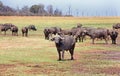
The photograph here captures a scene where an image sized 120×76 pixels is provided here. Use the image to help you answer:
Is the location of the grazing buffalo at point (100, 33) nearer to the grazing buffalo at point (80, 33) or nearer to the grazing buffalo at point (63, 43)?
the grazing buffalo at point (80, 33)

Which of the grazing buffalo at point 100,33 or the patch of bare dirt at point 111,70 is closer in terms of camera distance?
the patch of bare dirt at point 111,70

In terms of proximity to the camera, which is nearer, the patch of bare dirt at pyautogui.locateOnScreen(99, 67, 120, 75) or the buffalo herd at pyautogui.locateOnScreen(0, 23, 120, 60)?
the patch of bare dirt at pyautogui.locateOnScreen(99, 67, 120, 75)

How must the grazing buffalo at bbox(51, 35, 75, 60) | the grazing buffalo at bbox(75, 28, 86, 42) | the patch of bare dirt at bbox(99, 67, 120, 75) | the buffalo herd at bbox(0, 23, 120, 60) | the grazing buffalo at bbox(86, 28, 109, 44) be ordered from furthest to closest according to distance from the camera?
the grazing buffalo at bbox(75, 28, 86, 42)
the grazing buffalo at bbox(86, 28, 109, 44)
the buffalo herd at bbox(0, 23, 120, 60)
the grazing buffalo at bbox(51, 35, 75, 60)
the patch of bare dirt at bbox(99, 67, 120, 75)

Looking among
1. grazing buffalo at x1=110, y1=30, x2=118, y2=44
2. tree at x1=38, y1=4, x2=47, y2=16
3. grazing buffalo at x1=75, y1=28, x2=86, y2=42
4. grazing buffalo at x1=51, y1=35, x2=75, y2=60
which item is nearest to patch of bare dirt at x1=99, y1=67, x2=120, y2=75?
grazing buffalo at x1=51, y1=35, x2=75, y2=60

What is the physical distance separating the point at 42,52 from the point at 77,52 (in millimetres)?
2843

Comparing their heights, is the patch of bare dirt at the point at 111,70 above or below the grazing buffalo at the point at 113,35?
above

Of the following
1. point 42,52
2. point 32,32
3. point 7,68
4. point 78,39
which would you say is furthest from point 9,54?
point 32,32

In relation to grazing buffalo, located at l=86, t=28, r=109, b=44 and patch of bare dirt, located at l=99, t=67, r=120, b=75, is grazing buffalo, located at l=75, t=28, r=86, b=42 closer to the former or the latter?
grazing buffalo, located at l=86, t=28, r=109, b=44

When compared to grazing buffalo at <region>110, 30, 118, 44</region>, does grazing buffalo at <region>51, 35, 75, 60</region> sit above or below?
above

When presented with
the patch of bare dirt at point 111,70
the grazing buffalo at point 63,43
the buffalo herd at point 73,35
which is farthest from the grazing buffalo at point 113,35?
the patch of bare dirt at point 111,70

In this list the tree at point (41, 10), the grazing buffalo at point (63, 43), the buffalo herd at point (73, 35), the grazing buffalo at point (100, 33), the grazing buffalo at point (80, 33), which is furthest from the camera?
the tree at point (41, 10)

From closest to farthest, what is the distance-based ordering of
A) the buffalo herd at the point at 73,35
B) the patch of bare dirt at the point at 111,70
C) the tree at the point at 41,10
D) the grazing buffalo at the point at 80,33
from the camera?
the patch of bare dirt at the point at 111,70 < the buffalo herd at the point at 73,35 < the grazing buffalo at the point at 80,33 < the tree at the point at 41,10

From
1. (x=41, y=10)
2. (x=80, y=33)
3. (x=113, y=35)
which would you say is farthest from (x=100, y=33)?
(x=41, y=10)

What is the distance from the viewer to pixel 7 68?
2169 cm
